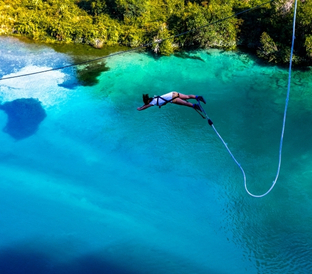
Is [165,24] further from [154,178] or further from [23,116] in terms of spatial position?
[154,178]

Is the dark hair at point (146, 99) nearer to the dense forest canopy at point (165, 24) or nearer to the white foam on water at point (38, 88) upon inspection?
the white foam on water at point (38, 88)

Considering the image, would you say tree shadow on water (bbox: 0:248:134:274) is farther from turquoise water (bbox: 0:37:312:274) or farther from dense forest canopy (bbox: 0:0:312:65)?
dense forest canopy (bbox: 0:0:312:65)

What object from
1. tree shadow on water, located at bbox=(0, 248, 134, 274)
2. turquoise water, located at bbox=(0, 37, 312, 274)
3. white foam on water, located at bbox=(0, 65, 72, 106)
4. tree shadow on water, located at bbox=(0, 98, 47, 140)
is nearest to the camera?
tree shadow on water, located at bbox=(0, 248, 134, 274)

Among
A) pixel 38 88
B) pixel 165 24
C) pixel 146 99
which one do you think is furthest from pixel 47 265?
pixel 165 24


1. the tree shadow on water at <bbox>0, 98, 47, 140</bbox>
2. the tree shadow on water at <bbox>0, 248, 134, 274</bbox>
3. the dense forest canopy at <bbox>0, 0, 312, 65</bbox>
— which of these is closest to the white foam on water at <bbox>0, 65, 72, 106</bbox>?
the tree shadow on water at <bbox>0, 98, 47, 140</bbox>

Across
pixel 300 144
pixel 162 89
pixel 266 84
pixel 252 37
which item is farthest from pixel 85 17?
pixel 300 144

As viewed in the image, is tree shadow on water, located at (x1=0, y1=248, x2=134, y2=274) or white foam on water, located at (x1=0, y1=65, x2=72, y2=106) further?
white foam on water, located at (x1=0, y1=65, x2=72, y2=106)

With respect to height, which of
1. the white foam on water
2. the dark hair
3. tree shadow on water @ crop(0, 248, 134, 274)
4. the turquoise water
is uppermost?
the dark hair

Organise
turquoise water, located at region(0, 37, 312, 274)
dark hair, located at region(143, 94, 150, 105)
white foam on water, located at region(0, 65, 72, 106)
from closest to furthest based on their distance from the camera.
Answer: dark hair, located at region(143, 94, 150, 105) < turquoise water, located at region(0, 37, 312, 274) < white foam on water, located at region(0, 65, 72, 106)
